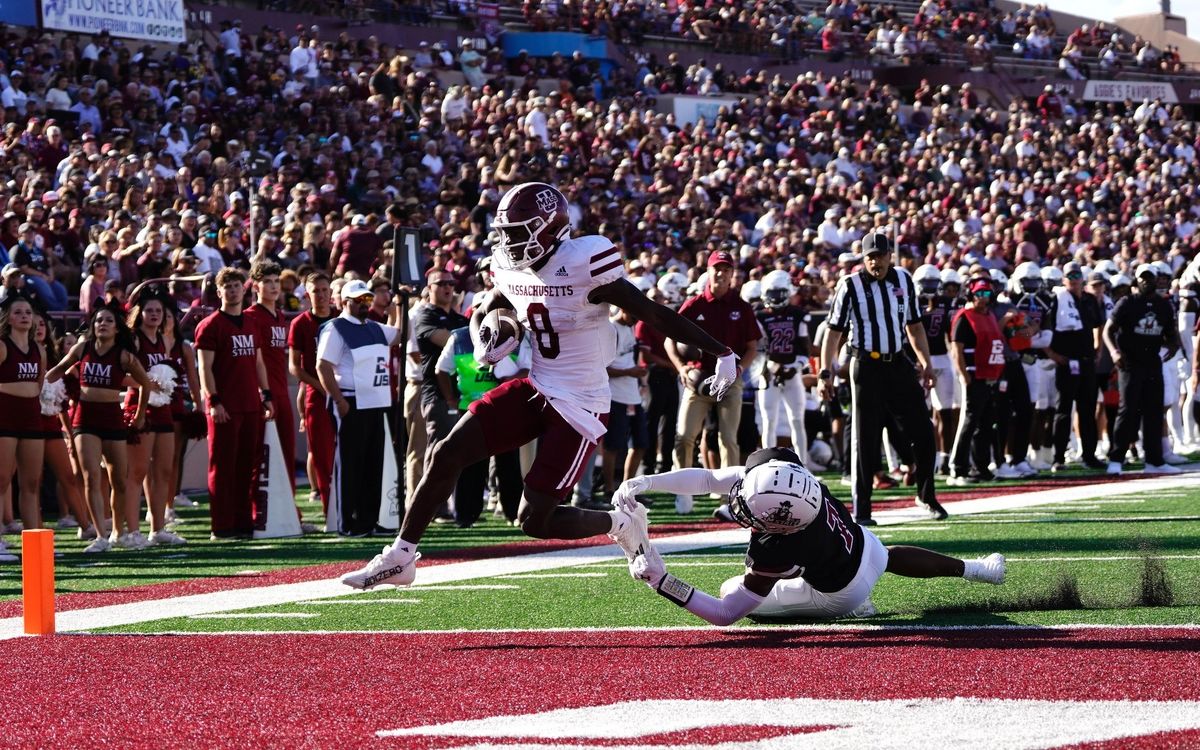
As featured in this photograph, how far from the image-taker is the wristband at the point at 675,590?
6.63m

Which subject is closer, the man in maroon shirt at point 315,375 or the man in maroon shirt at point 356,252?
the man in maroon shirt at point 315,375

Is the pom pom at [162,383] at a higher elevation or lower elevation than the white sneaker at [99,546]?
higher

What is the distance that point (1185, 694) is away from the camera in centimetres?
495

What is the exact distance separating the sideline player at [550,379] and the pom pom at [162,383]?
199 inches

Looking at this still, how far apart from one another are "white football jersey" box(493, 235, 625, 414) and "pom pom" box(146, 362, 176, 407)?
5104 millimetres

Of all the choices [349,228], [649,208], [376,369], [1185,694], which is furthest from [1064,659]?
[649,208]

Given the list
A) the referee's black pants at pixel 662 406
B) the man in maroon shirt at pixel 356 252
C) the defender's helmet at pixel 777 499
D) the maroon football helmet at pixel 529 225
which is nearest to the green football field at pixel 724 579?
the defender's helmet at pixel 777 499

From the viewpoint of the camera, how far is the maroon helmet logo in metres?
6.80

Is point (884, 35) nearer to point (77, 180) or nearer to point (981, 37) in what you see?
point (981, 37)

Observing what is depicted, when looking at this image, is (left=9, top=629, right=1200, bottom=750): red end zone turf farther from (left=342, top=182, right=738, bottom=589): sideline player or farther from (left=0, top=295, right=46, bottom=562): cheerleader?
(left=0, top=295, right=46, bottom=562): cheerleader

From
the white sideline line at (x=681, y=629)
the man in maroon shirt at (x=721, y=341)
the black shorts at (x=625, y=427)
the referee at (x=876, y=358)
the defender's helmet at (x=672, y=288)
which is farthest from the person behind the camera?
the defender's helmet at (x=672, y=288)

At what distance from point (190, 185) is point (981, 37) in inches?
1005

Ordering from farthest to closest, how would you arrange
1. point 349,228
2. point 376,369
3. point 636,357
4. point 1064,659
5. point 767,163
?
point 767,163 → point 349,228 → point 636,357 → point 376,369 → point 1064,659

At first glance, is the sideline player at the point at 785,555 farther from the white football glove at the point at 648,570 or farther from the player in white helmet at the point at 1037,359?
the player in white helmet at the point at 1037,359
